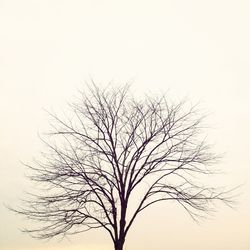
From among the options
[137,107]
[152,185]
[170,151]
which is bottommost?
[152,185]

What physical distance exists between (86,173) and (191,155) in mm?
5065

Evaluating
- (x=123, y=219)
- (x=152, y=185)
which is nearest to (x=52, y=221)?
(x=123, y=219)

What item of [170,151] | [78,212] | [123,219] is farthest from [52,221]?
[170,151]

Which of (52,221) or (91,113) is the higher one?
(91,113)

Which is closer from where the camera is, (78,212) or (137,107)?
(78,212)

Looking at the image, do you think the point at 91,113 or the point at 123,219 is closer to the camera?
the point at 123,219

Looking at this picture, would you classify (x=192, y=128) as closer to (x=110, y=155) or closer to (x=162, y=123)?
(x=162, y=123)

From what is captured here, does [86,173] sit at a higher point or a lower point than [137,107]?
lower

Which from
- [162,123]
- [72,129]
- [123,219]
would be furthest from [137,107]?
[123,219]

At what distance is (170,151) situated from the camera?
2517cm

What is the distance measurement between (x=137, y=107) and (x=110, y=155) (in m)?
2.68

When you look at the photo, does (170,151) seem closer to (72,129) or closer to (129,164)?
(129,164)

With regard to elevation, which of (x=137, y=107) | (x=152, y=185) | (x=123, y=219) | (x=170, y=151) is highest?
(x=137, y=107)

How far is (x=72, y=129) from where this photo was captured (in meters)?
24.9
